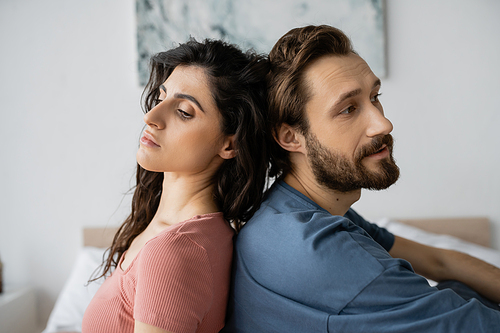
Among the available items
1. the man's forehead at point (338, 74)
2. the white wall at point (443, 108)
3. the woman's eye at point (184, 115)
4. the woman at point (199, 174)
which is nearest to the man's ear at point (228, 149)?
the woman at point (199, 174)

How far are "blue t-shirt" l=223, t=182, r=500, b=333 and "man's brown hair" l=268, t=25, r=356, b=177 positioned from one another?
27 centimetres

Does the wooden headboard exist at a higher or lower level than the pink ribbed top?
lower

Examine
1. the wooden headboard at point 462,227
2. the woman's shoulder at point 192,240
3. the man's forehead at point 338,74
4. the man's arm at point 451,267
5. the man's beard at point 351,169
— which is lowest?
the wooden headboard at point 462,227

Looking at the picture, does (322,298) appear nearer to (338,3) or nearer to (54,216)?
(338,3)

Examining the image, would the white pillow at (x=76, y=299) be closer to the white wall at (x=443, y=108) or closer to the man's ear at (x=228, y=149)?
the man's ear at (x=228, y=149)

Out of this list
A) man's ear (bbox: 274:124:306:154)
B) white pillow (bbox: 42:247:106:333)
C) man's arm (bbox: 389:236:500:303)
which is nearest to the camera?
man's ear (bbox: 274:124:306:154)

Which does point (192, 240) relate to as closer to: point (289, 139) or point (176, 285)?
point (176, 285)

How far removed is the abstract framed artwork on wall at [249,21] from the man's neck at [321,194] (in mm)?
1389

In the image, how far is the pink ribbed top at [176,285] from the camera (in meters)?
0.70

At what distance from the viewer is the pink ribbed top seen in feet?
2.31

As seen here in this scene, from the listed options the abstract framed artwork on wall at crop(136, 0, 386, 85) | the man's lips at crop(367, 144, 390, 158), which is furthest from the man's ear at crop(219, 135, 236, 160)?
the abstract framed artwork on wall at crop(136, 0, 386, 85)

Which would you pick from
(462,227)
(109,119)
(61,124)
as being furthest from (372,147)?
(61,124)

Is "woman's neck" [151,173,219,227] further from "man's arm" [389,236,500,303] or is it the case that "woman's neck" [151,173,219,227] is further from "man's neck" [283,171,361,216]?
"man's arm" [389,236,500,303]

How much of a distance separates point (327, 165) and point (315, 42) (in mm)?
330
